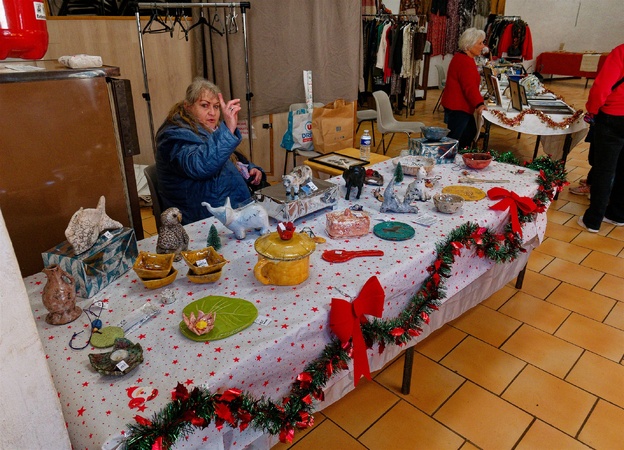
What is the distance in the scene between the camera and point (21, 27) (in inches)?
45.3

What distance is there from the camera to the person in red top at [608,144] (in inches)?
115

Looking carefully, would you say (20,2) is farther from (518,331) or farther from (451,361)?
(518,331)

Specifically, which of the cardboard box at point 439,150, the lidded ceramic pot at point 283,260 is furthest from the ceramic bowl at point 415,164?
the lidded ceramic pot at point 283,260

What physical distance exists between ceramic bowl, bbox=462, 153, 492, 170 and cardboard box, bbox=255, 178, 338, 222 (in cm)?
89

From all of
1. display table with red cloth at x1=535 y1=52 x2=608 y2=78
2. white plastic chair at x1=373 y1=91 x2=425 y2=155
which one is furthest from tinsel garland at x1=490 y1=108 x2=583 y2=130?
display table with red cloth at x1=535 y1=52 x2=608 y2=78

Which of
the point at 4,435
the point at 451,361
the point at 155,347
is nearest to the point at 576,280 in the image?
the point at 451,361

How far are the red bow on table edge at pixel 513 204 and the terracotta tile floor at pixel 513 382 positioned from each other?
662 mm

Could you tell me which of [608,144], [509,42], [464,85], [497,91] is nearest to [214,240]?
[608,144]

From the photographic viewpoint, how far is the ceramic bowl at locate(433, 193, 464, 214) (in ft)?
6.08

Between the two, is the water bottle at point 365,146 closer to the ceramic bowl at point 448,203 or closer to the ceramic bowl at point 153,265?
the ceramic bowl at point 448,203

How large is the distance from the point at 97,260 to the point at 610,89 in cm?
319

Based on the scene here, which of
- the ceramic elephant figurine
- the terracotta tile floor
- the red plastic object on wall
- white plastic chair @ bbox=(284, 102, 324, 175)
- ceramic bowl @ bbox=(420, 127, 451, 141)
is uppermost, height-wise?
the red plastic object on wall

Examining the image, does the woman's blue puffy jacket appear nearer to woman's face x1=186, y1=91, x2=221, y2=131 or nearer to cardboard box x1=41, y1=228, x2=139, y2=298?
woman's face x1=186, y1=91, x2=221, y2=131

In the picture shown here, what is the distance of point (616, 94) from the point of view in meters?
2.96
